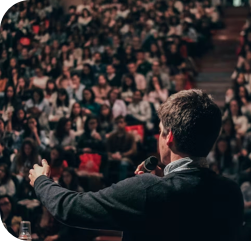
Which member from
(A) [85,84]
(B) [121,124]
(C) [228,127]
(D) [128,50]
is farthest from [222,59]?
(B) [121,124]

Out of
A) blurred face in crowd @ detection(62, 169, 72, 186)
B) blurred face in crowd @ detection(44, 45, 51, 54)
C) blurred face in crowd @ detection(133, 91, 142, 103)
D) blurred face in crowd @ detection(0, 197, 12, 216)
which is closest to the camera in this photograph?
blurred face in crowd @ detection(0, 197, 12, 216)

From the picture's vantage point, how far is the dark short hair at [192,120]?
56.1 inches

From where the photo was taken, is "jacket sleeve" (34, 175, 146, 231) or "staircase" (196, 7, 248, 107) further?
"staircase" (196, 7, 248, 107)

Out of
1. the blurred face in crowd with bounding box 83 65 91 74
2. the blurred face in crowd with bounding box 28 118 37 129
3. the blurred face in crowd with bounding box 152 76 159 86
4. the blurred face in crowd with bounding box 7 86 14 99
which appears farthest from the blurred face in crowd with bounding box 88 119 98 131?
the blurred face in crowd with bounding box 83 65 91 74

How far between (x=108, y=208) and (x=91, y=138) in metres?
5.61

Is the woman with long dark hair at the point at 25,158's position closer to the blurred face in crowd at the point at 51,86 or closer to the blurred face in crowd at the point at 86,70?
the blurred face in crowd at the point at 51,86

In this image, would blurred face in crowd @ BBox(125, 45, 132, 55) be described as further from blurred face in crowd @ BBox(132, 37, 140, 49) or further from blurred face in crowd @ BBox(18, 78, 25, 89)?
blurred face in crowd @ BBox(18, 78, 25, 89)

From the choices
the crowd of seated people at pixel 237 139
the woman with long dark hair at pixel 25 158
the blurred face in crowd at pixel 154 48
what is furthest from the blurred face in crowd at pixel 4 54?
the crowd of seated people at pixel 237 139

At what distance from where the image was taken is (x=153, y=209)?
1.37 m

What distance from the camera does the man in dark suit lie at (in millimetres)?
1373

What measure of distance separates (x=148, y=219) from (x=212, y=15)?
32.4 feet

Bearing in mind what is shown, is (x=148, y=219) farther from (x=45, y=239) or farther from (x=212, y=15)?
(x=212, y=15)

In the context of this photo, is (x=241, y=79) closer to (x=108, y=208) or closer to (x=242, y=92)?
(x=242, y=92)

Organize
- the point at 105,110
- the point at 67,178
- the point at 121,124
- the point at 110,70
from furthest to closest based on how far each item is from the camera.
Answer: the point at 110,70, the point at 105,110, the point at 121,124, the point at 67,178
